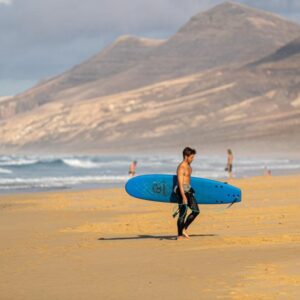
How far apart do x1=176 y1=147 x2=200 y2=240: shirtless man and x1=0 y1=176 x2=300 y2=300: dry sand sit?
26 cm

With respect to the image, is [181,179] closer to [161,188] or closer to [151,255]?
[161,188]

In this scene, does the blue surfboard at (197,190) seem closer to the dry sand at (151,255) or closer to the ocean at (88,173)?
the dry sand at (151,255)

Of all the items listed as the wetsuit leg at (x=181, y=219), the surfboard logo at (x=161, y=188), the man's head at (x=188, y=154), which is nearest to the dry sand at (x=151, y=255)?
the wetsuit leg at (x=181, y=219)

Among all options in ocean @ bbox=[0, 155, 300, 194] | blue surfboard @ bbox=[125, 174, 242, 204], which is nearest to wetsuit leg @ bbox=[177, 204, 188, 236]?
blue surfboard @ bbox=[125, 174, 242, 204]

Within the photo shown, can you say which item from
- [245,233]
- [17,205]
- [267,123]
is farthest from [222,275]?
[267,123]

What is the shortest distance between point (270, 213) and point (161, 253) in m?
6.72

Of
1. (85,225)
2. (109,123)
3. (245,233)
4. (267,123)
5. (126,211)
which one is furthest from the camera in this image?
(109,123)

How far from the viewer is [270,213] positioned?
763 inches

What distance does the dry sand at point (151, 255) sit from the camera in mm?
10141

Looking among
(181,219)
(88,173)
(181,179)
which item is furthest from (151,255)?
(88,173)

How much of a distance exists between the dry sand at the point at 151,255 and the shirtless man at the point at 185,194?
10.2 inches

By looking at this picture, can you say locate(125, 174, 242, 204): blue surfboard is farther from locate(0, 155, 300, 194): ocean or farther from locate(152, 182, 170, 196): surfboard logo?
locate(0, 155, 300, 194): ocean

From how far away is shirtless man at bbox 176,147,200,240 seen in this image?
1464cm

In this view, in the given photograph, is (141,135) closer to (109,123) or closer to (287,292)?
(109,123)
